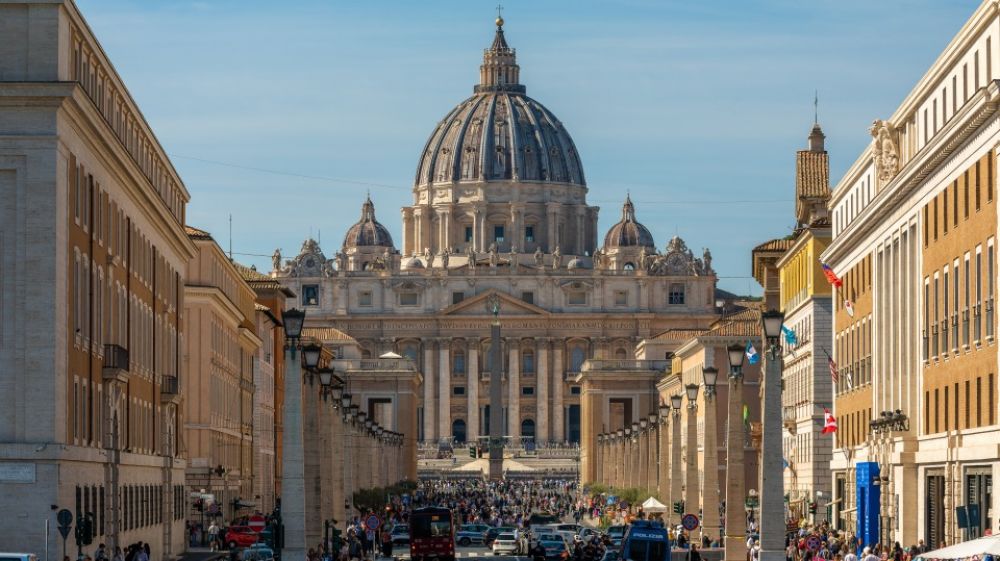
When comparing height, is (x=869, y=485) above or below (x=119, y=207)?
below

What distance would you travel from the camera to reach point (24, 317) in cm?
4472

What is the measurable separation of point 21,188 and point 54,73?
7.79 feet

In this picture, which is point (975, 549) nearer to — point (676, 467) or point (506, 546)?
point (676, 467)

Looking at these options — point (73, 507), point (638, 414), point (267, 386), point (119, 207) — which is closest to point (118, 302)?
point (119, 207)

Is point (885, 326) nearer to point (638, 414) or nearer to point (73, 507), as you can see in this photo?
point (73, 507)

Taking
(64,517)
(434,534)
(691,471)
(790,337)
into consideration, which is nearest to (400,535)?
(434,534)

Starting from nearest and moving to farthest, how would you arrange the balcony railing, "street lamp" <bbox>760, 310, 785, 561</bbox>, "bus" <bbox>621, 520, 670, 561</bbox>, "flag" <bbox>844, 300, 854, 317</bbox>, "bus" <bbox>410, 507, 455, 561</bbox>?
1. "street lamp" <bbox>760, 310, 785, 561</bbox>
2. "bus" <bbox>621, 520, 670, 561</bbox>
3. "flag" <bbox>844, 300, 854, 317</bbox>
4. "bus" <bbox>410, 507, 455, 561</bbox>
5. the balcony railing

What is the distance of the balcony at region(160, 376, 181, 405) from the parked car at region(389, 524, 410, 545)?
39.8ft

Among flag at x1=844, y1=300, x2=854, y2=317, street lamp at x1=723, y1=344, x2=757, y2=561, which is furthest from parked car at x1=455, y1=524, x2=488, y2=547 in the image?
street lamp at x1=723, y1=344, x2=757, y2=561

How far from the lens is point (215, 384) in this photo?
85.1m

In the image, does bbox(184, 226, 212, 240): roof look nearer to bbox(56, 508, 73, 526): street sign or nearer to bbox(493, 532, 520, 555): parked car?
bbox(493, 532, 520, 555): parked car

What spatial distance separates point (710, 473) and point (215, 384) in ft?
97.1

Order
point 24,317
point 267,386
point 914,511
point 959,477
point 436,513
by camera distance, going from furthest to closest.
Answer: point 267,386
point 436,513
point 914,511
point 959,477
point 24,317

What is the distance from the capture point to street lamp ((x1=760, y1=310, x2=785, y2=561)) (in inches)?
1608
